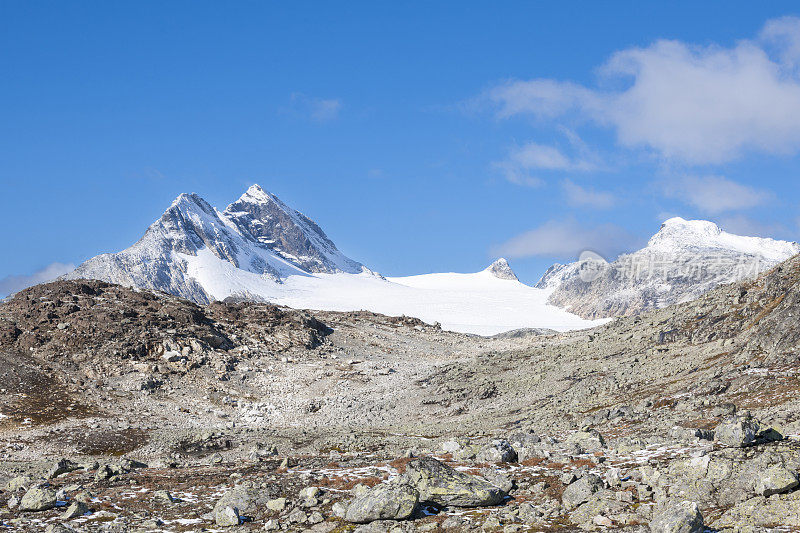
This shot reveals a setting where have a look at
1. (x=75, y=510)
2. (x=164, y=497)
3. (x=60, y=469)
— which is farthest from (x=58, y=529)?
(x=60, y=469)

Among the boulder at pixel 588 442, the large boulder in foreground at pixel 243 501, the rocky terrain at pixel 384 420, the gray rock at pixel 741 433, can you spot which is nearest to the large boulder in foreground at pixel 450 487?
the rocky terrain at pixel 384 420

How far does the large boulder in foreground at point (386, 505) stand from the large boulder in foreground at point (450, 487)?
1.00 meters

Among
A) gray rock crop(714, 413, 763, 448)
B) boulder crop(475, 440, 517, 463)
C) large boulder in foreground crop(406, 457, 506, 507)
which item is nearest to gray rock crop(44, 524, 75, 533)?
large boulder in foreground crop(406, 457, 506, 507)

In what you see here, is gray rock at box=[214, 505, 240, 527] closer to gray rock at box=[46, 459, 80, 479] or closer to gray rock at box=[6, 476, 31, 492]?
gray rock at box=[6, 476, 31, 492]

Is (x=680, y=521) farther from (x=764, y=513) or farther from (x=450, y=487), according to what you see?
(x=450, y=487)

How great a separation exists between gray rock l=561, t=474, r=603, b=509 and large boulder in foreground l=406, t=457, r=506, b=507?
244cm

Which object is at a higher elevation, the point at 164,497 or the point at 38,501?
the point at 38,501

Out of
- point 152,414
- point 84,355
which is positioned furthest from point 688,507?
point 84,355

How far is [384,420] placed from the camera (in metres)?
69.2

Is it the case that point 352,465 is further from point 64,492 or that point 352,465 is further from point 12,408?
point 12,408

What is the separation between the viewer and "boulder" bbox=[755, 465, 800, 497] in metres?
19.0

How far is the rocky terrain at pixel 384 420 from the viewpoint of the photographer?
2225 centimetres

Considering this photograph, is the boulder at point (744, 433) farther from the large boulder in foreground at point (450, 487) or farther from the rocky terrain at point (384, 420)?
the large boulder in foreground at point (450, 487)

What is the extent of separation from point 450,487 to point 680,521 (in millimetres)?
8270
